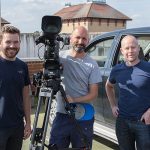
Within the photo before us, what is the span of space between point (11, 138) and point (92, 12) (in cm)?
8255

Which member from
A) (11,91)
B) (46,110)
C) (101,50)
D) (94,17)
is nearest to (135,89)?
(46,110)

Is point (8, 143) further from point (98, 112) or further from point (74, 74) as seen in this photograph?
point (98, 112)

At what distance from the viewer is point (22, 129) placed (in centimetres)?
351

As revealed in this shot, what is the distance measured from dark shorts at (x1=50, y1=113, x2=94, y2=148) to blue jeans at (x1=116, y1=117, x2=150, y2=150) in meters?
0.32

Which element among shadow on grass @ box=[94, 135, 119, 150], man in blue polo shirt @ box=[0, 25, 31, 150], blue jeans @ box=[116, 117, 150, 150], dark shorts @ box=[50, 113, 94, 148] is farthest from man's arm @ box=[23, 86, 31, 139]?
shadow on grass @ box=[94, 135, 119, 150]

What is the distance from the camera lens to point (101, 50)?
5949 millimetres

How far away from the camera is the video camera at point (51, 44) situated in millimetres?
3234

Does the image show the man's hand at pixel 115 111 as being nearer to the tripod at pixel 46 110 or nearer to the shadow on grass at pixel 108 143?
the tripod at pixel 46 110

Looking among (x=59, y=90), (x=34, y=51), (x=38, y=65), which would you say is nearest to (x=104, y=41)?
(x=59, y=90)

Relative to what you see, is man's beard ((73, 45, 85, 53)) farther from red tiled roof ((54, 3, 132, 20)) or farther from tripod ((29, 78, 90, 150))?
red tiled roof ((54, 3, 132, 20))

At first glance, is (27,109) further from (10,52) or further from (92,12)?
(92,12)

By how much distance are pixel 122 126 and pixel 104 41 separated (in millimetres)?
2311

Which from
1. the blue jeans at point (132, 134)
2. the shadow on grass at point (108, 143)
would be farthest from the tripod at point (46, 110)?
the shadow on grass at point (108, 143)

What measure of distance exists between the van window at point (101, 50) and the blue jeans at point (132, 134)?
77.1 inches
